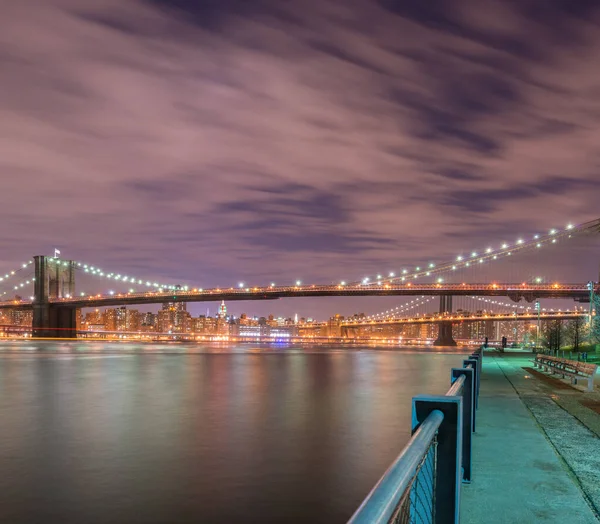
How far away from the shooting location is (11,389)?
24.4m

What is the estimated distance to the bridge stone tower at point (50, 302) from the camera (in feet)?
346

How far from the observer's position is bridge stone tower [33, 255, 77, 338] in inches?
4146

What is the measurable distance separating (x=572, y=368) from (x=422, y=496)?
56.7 feet

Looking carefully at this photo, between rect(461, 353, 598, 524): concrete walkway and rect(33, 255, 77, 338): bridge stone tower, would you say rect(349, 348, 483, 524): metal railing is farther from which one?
rect(33, 255, 77, 338): bridge stone tower

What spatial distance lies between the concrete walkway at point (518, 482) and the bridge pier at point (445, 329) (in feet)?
299

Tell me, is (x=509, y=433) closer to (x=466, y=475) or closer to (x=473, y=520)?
(x=466, y=475)

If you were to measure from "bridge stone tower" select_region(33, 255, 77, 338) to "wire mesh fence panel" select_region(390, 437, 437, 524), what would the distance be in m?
109

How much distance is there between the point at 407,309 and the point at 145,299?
7996 cm

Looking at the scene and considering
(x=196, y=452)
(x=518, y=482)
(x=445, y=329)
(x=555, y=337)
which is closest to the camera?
(x=518, y=482)

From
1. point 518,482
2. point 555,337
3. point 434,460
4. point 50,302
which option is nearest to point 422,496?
point 434,460

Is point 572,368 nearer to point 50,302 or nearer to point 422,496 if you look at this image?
point 422,496

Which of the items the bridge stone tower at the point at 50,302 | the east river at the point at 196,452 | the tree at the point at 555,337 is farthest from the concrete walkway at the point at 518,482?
the bridge stone tower at the point at 50,302

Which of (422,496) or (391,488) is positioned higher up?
(391,488)

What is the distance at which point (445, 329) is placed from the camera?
101 metres
